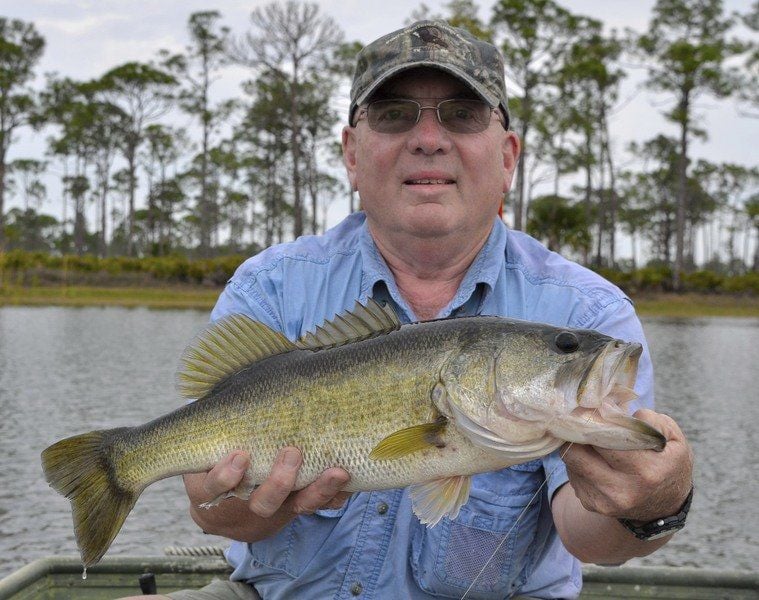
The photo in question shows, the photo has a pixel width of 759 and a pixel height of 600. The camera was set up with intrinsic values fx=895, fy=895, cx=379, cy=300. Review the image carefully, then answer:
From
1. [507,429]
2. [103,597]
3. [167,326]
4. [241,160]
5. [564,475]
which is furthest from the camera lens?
[241,160]

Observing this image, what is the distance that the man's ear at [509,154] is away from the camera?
360 centimetres

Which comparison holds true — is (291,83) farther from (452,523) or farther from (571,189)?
(452,523)

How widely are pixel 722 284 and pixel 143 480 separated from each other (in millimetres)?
39052

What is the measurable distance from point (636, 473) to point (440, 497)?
55cm

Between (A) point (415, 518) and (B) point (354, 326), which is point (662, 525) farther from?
(B) point (354, 326)

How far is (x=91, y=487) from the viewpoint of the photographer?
2783 mm

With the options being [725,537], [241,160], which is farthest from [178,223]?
[725,537]

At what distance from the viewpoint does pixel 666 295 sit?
124ft

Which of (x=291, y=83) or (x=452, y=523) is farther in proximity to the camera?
(x=291, y=83)

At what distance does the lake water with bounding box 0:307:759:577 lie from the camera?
Result: 7.27 m

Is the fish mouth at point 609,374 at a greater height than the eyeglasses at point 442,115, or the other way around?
the eyeglasses at point 442,115

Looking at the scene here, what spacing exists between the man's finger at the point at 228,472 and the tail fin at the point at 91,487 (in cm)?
32

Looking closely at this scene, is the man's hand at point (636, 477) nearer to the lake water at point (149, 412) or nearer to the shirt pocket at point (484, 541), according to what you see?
the shirt pocket at point (484, 541)

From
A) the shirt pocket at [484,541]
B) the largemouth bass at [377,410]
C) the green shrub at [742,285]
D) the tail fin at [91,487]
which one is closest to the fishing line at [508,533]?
the shirt pocket at [484,541]
